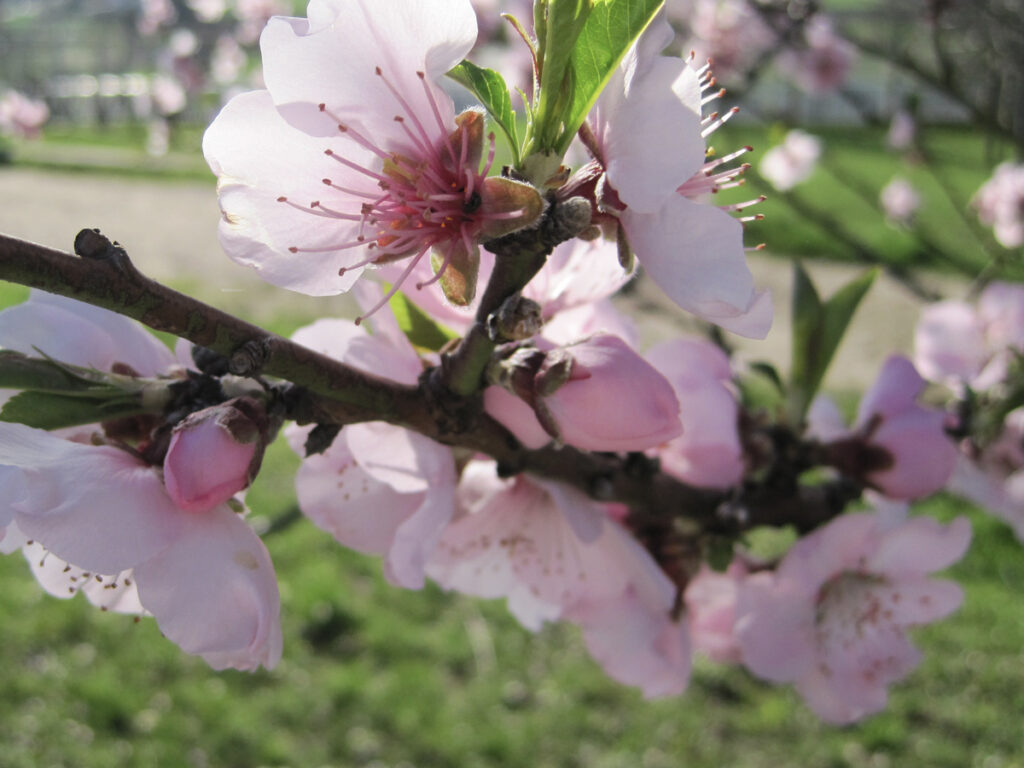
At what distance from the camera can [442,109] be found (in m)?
0.55

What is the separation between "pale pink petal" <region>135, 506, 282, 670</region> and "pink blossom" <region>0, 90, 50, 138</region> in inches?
219

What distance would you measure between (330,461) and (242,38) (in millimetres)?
4217

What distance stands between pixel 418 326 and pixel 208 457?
206 mm

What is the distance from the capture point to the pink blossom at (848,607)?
2.78 ft

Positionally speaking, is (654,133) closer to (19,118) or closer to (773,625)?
(773,625)

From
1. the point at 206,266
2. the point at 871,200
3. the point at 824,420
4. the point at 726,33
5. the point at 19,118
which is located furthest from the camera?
the point at 19,118

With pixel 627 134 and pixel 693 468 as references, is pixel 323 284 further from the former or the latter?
pixel 693 468

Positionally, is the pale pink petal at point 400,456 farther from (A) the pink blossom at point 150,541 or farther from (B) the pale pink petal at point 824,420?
(B) the pale pink petal at point 824,420

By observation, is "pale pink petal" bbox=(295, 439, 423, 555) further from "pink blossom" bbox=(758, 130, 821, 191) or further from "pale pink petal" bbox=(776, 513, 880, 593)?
"pink blossom" bbox=(758, 130, 821, 191)

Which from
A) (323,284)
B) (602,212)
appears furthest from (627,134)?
(323,284)

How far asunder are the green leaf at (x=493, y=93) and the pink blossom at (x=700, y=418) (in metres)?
0.31

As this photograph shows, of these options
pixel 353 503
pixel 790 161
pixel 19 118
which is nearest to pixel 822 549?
pixel 353 503

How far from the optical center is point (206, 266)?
4.90m

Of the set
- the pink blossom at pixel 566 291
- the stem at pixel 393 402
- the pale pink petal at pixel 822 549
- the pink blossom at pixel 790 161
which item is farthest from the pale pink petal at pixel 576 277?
the pink blossom at pixel 790 161
